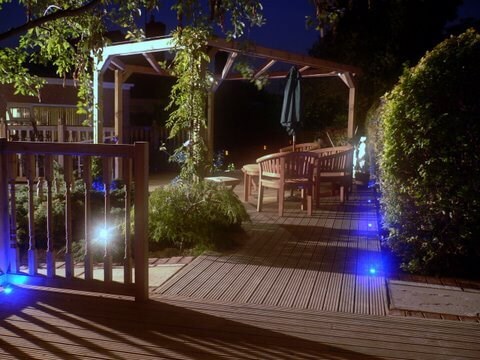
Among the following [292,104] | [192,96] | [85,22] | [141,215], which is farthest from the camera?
[292,104]

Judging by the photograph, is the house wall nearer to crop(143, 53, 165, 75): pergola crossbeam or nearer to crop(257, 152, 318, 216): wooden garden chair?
crop(143, 53, 165, 75): pergola crossbeam

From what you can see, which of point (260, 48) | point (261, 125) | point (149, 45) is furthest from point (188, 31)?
point (261, 125)

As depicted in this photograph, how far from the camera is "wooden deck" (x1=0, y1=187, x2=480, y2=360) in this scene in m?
2.70

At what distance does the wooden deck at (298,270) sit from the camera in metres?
3.53

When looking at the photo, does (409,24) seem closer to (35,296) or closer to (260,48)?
(260,48)

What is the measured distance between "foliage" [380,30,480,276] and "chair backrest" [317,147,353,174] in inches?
118

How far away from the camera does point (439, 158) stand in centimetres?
400

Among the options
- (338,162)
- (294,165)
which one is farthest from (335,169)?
(294,165)

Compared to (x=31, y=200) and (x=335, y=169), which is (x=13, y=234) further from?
(x=335, y=169)

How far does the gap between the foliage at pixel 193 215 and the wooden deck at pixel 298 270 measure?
340 millimetres

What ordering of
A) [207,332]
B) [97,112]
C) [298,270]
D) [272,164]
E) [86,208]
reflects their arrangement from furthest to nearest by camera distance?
[97,112], [272,164], [298,270], [86,208], [207,332]

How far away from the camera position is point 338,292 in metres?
3.68

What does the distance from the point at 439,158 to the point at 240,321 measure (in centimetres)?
209

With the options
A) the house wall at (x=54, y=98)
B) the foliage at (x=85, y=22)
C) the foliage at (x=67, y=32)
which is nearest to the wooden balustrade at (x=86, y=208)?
the foliage at (x=85, y=22)
